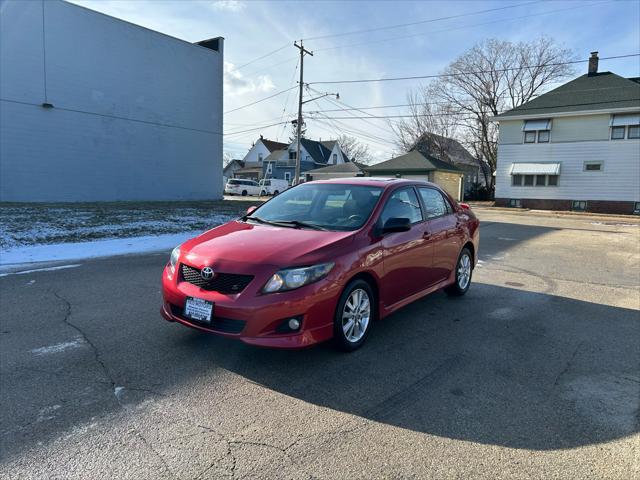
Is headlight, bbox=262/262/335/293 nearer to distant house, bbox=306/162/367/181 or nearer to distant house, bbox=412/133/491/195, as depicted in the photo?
distant house, bbox=412/133/491/195

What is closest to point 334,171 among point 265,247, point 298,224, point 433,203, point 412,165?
point 412,165

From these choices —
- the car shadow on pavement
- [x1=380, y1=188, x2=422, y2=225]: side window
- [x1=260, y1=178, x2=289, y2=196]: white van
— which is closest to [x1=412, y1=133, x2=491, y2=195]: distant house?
[x1=260, y1=178, x2=289, y2=196]: white van

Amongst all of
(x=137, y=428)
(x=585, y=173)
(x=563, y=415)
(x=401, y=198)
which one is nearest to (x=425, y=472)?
(x=563, y=415)

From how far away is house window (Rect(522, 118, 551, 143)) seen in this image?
97.9 ft

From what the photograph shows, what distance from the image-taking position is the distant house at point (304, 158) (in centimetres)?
6234

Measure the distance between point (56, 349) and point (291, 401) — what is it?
2333 mm

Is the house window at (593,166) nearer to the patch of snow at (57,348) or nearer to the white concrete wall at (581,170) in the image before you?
the white concrete wall at (581,170)

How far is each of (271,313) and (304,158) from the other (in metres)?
59.7

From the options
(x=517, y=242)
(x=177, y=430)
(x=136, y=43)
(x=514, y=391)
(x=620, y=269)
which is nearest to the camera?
(x=177, y=430)

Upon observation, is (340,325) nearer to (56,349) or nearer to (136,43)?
(56,349)

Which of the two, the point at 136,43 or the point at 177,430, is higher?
the point at 136,43

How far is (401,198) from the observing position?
16.9ft

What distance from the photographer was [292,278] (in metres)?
3.60

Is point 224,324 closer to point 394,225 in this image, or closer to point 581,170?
point 394,225
